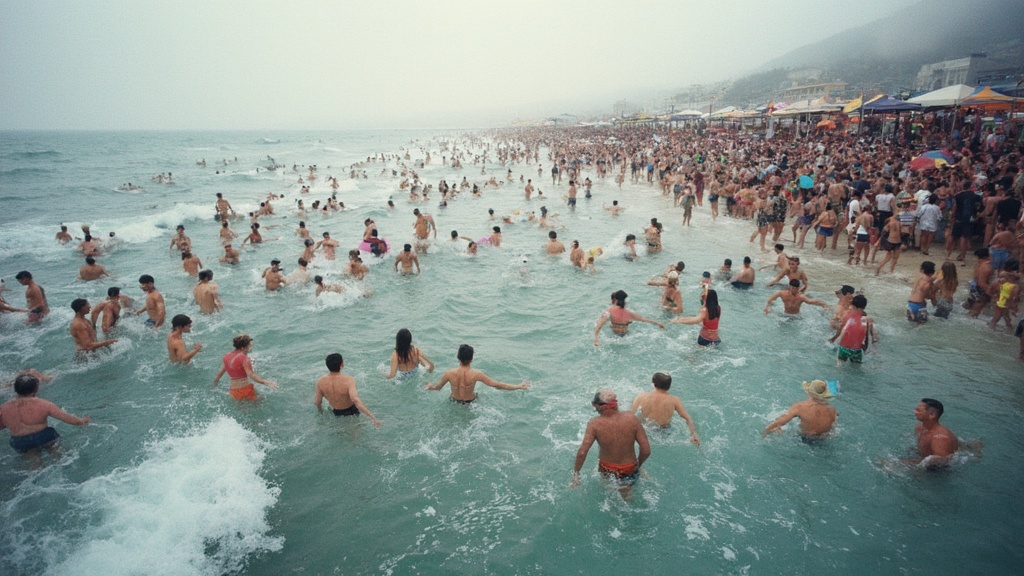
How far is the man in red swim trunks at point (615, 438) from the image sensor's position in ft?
14.3

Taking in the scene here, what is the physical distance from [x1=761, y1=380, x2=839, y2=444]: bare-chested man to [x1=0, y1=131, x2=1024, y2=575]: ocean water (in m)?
0.26

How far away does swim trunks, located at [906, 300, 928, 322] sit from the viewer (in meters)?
8.36

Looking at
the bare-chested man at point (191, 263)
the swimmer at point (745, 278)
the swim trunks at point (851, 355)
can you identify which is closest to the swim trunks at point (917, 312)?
the swim trunks at point (851, 355)

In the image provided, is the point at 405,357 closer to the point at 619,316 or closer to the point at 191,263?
the point at 619,316

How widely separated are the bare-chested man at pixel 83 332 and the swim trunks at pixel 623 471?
875 cm

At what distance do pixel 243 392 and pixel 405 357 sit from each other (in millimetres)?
2429

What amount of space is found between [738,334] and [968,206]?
7.29 m

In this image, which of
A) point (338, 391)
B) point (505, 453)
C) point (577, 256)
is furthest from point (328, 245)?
point (505, 453)

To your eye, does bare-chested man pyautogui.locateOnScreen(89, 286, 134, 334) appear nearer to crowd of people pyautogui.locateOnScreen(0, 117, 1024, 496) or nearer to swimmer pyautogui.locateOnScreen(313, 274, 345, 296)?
crowd of people pyautogui.locateOnScreen(0, 117, 1024, 496)

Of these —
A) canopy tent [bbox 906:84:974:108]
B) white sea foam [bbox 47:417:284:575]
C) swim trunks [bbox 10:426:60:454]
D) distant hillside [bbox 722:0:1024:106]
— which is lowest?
white sea foam [bbox 47:417:284:575]

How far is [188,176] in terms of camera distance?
131 feet

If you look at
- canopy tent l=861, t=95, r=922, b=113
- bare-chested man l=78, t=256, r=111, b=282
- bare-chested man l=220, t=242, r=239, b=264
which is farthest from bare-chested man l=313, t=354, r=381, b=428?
canopy tent l=861, t=95, r=922, b=113

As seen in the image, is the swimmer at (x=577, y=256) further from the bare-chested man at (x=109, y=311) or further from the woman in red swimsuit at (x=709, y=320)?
the bare-chested man at (x=109, y=311)

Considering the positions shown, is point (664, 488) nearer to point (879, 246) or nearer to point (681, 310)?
point (681, 310)
